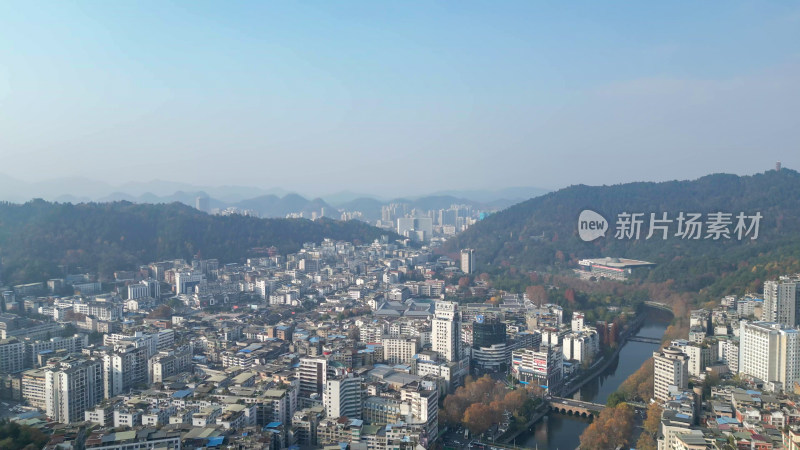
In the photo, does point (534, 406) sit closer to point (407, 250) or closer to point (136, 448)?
point (136, 448)

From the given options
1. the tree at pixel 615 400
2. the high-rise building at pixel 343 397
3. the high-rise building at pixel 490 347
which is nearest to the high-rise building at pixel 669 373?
the tree at pixel 615 400

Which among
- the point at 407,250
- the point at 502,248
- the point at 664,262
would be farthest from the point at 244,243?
the point at 664,262

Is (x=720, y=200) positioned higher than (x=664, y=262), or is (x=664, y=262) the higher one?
(x=720, y=200)

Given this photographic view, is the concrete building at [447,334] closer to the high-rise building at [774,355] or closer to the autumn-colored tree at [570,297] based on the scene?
the high-rise building at [774,355]

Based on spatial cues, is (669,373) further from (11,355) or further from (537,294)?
(11,355)

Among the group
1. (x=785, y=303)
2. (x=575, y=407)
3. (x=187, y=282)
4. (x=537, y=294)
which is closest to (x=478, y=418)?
(x=575, y=407)
